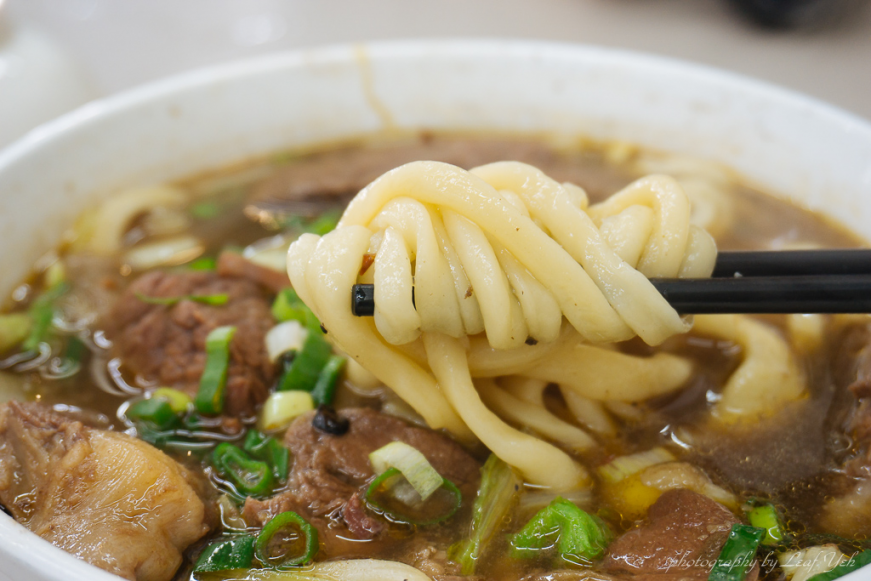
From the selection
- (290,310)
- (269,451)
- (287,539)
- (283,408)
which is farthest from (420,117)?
(287,539)

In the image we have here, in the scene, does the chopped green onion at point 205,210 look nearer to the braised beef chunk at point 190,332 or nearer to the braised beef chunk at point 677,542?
the braised beef chunk at point 190,332

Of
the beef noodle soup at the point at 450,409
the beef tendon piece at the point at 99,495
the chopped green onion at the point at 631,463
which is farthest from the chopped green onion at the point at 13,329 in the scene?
→ the chopped green onion at the point at 631,463

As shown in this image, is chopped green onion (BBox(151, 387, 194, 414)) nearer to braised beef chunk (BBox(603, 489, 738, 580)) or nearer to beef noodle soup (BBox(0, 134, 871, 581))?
beef noodle soup (BBox(0, 134, 871, 581))

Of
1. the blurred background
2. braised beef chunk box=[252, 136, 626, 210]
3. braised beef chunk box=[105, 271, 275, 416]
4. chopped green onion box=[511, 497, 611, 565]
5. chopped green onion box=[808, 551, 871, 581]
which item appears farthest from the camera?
the blurred background

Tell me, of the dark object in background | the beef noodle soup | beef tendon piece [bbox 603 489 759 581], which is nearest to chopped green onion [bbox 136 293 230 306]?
the beef noodle soup

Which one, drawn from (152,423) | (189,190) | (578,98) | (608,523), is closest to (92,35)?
(189,190)

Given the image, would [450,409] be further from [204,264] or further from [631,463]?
[204,264]
